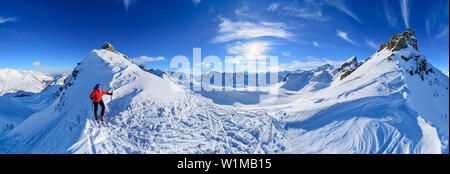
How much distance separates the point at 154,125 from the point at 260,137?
628cm

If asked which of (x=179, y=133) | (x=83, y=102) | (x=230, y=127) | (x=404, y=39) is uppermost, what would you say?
(x=404, y=39)

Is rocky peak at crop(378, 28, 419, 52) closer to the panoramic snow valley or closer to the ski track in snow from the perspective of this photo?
the panoramic snow valley

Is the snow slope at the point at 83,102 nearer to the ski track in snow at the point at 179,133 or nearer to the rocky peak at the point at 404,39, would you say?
the ski track in snow at the point at 179,133

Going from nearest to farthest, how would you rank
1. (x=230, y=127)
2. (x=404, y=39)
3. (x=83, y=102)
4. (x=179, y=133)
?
(x=179, y=133) < (x=230, y=127) < (x=83, y=102) < (x=404, y=39)

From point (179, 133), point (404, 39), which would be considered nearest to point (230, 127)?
point (179, 133)

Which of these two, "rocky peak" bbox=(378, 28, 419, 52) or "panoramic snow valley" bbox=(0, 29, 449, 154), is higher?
"rocky peak" bbox=(378, 28, 419, 52)

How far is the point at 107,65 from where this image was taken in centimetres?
1578

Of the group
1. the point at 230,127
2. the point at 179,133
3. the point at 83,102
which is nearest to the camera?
the point at 179,133

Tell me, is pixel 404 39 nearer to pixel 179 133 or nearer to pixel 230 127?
pixel 230 127

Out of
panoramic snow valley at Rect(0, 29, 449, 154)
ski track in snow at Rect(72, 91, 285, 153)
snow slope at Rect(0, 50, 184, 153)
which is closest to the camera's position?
panoramic snow valley at Rect(0, 29, 449, 154)

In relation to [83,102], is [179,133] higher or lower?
lower

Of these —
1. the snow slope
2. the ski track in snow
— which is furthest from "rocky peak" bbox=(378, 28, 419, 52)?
the snow slope
